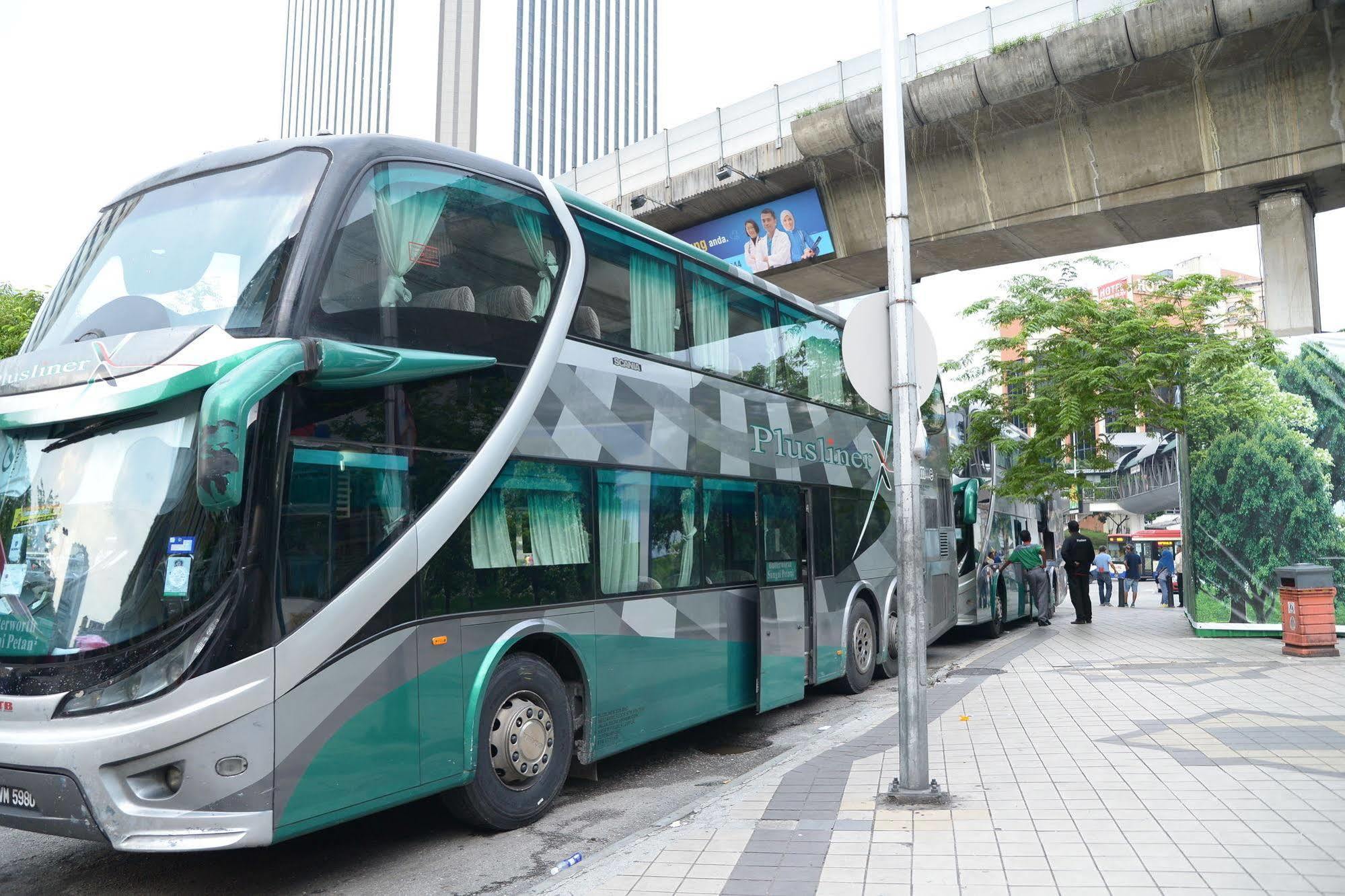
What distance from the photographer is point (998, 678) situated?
11758 millimetres

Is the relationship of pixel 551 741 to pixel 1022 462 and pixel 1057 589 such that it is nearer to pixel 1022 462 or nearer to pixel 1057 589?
pixel 1022 462

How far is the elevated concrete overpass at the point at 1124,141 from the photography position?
541 inches

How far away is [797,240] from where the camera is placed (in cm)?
1977

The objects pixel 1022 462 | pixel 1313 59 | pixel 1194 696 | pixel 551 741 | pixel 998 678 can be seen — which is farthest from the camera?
pixel 1022 462

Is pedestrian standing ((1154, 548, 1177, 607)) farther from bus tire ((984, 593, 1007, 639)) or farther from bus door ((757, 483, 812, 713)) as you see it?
bus door ((757, 483, 812, 713))

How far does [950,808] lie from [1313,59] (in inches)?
488

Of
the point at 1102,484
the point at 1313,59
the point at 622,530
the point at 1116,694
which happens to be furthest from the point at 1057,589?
the point at 622,530

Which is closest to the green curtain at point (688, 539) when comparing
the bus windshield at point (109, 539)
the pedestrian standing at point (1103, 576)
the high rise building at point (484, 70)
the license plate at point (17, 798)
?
the bus windshield at point (109, 539)

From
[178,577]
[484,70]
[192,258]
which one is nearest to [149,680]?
[178,577]

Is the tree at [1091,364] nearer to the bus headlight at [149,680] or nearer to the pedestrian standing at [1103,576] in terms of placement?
the pedestrian standing at [1103,576]

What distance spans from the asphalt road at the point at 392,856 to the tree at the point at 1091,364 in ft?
37.1

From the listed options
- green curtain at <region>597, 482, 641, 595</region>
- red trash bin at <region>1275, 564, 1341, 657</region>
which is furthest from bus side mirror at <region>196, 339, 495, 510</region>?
red trash bin at <region>1275, 564, 1341, 657</region>

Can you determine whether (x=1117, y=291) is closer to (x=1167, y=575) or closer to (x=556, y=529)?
(x=1167, y=575)

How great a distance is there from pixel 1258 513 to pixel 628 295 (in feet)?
36.9
